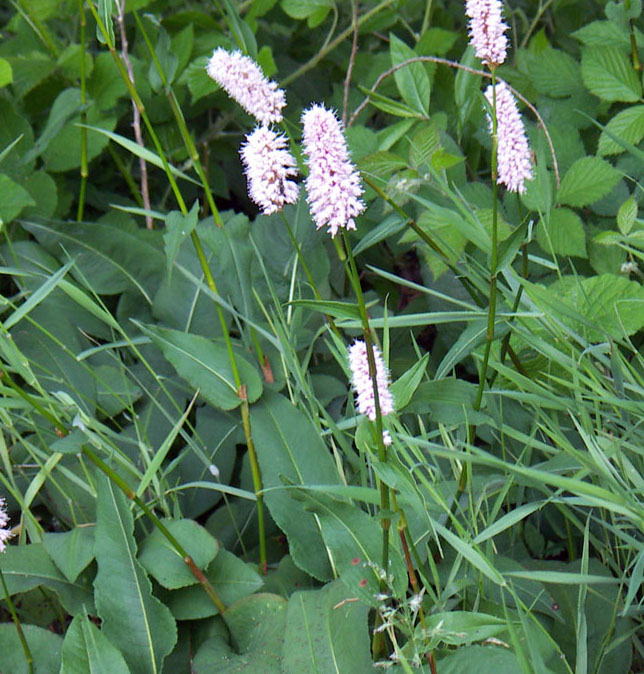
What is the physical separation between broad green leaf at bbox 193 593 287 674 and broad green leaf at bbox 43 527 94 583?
223 mm

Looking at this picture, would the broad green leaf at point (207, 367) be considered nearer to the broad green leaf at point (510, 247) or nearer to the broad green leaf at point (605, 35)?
the broad green leaf at point (510, 247)

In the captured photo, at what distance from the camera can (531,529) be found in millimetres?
1387

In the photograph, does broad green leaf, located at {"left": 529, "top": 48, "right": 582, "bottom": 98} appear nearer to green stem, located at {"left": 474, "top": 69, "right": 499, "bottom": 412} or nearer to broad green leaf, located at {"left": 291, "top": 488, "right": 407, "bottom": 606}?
green stem, located at {"left": 474, "top": 69, "right": 499, "bottom": 412}

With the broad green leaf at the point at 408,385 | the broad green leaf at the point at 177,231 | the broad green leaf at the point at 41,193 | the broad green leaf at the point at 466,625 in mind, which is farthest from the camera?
the broad green leaf at the point at 41,193

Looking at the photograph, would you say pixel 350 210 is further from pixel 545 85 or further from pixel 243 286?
pixel 545 85

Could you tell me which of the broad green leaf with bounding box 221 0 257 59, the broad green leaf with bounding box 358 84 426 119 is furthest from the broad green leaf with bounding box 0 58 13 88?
the broad green leaf with bounding box 358 84 426 119

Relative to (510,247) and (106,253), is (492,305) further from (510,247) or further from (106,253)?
(106,253)

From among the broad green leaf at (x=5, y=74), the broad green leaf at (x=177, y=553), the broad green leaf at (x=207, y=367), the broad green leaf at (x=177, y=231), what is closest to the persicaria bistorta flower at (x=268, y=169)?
the broad green leaf at (x=177, y=231)

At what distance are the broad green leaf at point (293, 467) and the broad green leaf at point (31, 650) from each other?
38 centimetres

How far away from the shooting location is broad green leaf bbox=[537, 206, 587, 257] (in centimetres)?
147

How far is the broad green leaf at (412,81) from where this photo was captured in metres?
1.61

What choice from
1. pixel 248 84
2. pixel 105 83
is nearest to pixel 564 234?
pixel 248 84

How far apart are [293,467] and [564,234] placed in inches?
26.0

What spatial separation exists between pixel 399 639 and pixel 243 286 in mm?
631
